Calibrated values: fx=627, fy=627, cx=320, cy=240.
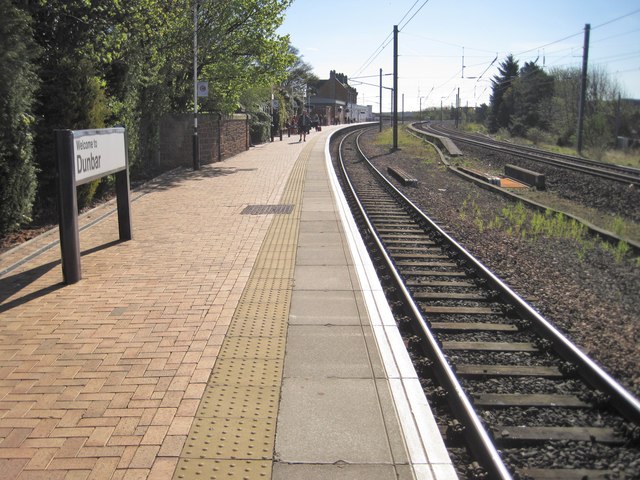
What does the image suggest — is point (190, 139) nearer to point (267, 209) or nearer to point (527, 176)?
point (267, 209)

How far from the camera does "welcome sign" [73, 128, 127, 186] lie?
7105mm

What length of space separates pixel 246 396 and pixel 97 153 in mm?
4711

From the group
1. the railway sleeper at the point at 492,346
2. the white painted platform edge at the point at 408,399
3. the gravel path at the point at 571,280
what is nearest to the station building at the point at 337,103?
the gravel path at the point at 571,280

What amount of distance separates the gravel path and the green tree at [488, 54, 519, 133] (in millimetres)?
69687

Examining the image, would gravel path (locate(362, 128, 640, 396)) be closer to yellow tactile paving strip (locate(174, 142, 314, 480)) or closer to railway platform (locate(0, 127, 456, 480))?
railway platform (locate(0, 127, 456, 480))

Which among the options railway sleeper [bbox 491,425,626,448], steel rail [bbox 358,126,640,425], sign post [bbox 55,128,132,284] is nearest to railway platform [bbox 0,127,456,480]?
sign post [bbox 55,128,132,284]

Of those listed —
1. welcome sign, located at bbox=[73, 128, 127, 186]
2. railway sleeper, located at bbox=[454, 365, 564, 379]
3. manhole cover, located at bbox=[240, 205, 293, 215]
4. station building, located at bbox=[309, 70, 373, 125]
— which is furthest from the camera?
station building, located at bbox=[309, 70, 373, 125]

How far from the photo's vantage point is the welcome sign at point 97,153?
7105mm

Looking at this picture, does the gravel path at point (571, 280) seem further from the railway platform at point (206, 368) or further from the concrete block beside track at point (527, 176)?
the concrete block beside track at point (527, 176)

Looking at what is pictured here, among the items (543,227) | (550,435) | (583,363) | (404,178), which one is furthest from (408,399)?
(404,178)

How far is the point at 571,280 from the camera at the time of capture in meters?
8.22

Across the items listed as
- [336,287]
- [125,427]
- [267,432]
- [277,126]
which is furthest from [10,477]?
[277,126]

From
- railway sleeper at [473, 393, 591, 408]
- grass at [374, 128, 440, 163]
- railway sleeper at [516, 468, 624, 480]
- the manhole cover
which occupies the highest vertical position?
grass at [374, 128, 440, 163]

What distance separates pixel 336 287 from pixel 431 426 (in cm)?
325
